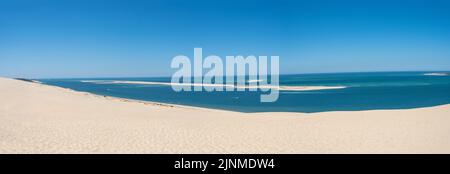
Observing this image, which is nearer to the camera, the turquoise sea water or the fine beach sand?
the fine beach sand

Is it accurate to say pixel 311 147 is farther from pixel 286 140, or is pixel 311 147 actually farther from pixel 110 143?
pixel 110 143

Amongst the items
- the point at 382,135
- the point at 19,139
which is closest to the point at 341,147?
the point at 382,135

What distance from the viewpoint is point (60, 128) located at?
14.2m

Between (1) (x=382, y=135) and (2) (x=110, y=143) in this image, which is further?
(1) (x=382, y=135)

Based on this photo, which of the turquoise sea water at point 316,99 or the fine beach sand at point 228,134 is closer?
the fine beach sand at point 228,134

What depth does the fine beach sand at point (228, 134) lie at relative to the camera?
1074cm

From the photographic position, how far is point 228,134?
13.3 metres

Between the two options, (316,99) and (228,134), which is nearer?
(228,134)

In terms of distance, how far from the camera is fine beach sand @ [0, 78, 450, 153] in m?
10.7

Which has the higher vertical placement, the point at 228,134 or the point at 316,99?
the point at 316,99
